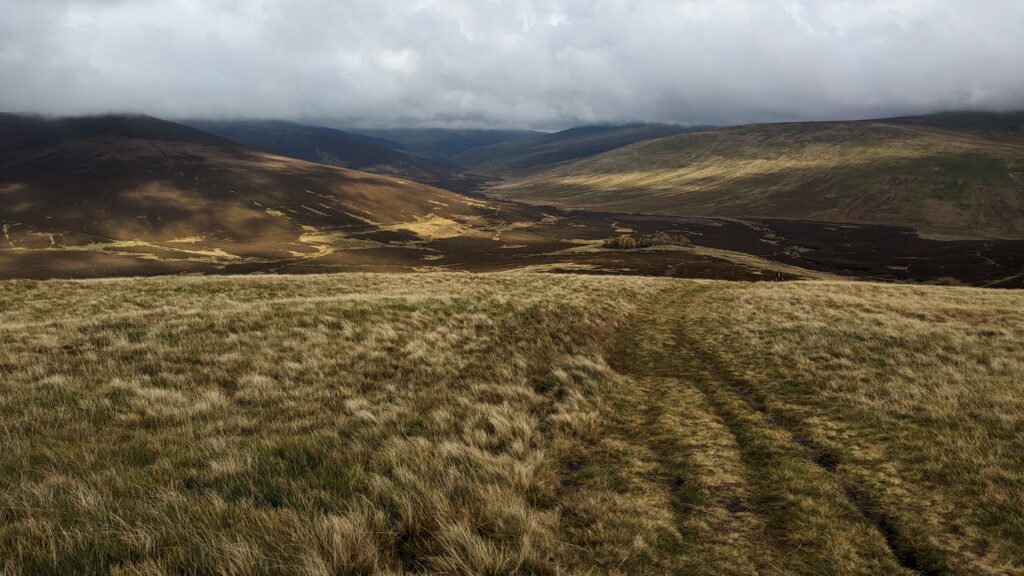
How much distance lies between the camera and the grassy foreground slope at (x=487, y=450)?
4371 millimetres

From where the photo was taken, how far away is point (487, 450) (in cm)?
709

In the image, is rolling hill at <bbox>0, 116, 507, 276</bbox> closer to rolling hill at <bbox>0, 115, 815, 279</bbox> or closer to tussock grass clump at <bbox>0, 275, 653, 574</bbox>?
rolling hill at <bbox>0, 115, 815, 279</bbox>

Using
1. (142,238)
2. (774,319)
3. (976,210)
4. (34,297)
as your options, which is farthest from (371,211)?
(976,210)

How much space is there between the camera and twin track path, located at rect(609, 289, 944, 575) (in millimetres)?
5203

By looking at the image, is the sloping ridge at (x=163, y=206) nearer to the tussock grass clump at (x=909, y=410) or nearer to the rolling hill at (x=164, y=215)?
the rolling hill at (x=164, y=215)

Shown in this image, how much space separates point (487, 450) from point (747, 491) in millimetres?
3918

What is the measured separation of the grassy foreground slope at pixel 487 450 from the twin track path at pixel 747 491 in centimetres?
4

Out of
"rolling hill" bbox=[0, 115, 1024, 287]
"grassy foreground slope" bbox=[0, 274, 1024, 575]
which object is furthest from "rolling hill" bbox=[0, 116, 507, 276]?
"grassy foreground slope" bbox=[0, 274, 1024, 575]

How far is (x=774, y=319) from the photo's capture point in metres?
20.7

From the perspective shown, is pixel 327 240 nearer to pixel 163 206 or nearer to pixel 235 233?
pixel 235 233

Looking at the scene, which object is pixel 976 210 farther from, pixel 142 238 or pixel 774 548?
pixel 142 238

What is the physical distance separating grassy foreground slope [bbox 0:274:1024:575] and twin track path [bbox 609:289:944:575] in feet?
0.14

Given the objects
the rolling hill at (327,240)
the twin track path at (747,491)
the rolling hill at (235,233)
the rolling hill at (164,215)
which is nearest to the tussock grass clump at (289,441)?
the twin track path at (747,491)

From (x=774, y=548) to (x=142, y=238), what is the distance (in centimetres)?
17368
